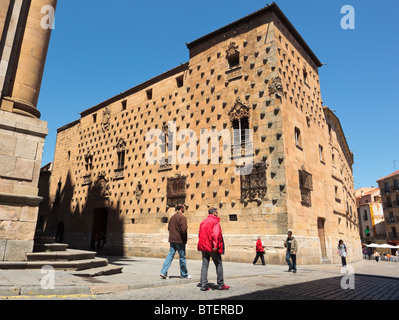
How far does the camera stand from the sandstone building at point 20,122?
643 centimetres

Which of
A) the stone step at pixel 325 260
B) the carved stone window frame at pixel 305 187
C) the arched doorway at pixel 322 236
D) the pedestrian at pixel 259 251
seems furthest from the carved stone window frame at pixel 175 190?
the stone step at pixel 325 260

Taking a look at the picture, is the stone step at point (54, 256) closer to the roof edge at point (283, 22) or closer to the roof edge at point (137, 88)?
the roof edge at point (137, 88)

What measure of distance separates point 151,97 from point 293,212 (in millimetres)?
12657

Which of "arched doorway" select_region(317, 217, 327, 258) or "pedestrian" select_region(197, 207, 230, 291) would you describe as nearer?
"pedestrian" select_region(197, 207, 230, 291)

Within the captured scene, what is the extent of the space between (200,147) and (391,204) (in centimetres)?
4267

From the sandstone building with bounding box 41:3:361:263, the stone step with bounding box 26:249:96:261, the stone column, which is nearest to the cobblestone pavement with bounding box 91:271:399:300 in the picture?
the stone step with bounding box 26:249:96:261

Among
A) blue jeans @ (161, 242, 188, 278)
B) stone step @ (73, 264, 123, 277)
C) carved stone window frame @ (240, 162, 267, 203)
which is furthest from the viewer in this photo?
carved stone window frame @ (240, 162, 267, 203)

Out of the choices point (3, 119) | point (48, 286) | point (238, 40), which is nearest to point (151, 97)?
point (238, 40)

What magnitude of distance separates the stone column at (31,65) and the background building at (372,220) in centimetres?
5520

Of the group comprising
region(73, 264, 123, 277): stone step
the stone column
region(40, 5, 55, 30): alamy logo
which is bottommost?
region(73, 264, 123, 277): stone step

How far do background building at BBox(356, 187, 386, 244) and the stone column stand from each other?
55.2m

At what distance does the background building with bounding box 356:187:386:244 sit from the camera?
2007 inches

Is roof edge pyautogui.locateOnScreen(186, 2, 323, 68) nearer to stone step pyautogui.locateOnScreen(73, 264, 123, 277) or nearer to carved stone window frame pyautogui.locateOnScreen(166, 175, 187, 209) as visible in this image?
carved stone window frame pyautogui.locateOnScreen(166, 175, 187, 209)

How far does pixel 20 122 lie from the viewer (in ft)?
23.1
